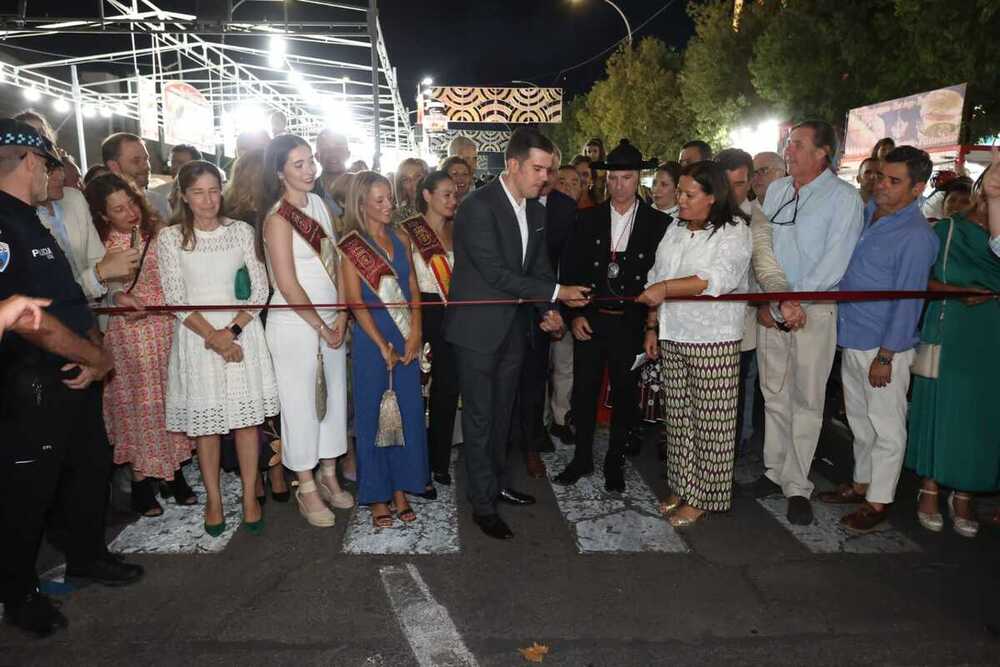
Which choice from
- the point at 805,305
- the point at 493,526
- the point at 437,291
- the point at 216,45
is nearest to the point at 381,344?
the point at 437,291

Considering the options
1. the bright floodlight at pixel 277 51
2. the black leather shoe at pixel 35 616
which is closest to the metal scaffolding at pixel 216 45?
the bright floodlight at pixel 277 51

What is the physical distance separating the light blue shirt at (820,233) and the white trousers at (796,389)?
217 mm

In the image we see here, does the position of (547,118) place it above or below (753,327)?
above

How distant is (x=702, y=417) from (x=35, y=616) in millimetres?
3541

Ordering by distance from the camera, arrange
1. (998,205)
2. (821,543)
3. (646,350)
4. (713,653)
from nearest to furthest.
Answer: (713,653)
(998,205)
(821,543)
(646,350)

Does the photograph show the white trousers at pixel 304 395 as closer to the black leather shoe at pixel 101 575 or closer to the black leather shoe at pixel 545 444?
the black leather shoe at pixel 101 575

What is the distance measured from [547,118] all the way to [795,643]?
123 ft

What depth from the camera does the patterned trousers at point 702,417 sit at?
13.0 feet

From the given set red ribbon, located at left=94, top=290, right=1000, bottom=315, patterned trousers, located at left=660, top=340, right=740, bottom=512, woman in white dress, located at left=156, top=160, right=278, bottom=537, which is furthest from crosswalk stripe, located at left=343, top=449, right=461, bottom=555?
patterned trousers, located at left=660, top=340, right=740, bottom=512

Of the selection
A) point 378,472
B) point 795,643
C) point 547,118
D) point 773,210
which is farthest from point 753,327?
point 547,118

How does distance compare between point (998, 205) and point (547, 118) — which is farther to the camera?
point (547, 118)

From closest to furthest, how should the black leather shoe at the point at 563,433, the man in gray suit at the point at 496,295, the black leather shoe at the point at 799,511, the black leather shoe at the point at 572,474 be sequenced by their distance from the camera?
the man in gray suit at the point at 496,295, the black leather shoe at the point at 799,511, the black leather shoe at the point at 572,474, the black leather shoe at the point at 563,433

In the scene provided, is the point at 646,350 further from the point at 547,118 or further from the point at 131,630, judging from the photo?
the point at 547,118

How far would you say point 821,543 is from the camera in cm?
391
